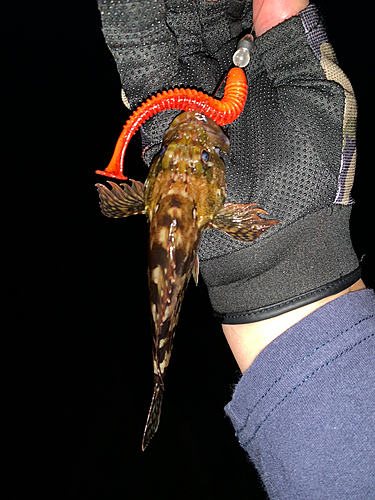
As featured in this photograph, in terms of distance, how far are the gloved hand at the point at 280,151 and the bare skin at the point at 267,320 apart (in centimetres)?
9

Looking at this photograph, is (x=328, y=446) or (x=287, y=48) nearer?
(x=328, y=446)

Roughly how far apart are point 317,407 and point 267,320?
1.79 feet

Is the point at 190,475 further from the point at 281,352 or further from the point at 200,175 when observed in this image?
the point at 200,175

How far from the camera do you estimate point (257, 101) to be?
2139mm

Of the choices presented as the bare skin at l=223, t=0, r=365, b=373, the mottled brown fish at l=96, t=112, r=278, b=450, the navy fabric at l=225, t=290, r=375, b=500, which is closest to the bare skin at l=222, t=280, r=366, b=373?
the bare skin at l=223, t=0, r=365, b=373

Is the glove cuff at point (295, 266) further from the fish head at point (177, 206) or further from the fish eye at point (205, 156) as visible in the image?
the fish eye at point (205, 156)

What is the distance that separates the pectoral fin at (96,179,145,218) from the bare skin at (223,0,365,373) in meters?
0.99

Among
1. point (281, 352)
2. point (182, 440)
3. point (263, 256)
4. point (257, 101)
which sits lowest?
point (182, 440)

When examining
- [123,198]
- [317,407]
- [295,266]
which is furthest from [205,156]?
[317,407]

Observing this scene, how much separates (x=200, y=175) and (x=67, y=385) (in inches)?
170

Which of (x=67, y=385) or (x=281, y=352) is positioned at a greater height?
(x=281, y=352)

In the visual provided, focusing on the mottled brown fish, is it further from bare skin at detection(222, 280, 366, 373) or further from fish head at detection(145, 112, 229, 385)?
bare skin at detection(222, 280, 366, 373)

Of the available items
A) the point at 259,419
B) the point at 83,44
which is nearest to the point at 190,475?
the point at 259,419

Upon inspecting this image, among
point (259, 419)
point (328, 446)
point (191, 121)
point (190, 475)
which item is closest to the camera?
point (328, 446)
